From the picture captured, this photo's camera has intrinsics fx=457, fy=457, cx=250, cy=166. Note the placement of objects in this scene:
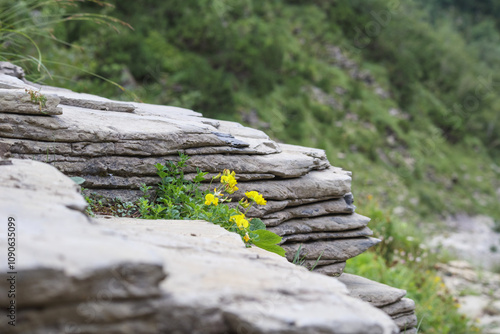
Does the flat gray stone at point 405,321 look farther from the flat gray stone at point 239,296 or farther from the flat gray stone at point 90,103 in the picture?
the flat gray stone at point 90,103

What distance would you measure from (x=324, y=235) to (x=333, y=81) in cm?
1005

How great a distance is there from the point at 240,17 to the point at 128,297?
1148 centimetres

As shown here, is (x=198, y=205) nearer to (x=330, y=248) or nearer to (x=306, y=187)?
(x=306, y=187)

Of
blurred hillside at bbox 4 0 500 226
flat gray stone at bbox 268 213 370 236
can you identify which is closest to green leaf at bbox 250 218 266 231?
flat gray stone at bbox 268 213 370 236

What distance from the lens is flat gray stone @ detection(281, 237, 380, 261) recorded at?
3452 millimetres

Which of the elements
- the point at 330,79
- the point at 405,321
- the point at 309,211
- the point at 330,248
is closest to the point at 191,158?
the point at 309,211

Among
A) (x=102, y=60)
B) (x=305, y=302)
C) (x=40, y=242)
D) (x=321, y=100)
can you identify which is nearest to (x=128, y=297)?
(x=40, y=242)

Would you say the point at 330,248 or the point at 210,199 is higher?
the point at 210,199

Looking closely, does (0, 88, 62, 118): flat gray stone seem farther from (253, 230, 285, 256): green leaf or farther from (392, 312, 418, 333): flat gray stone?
(392, 312, 418, 333): flat gray stone

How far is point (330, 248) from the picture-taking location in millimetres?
3641

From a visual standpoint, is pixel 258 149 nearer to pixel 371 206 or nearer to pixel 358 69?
pixel 371 206

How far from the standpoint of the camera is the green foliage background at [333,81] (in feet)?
28.5

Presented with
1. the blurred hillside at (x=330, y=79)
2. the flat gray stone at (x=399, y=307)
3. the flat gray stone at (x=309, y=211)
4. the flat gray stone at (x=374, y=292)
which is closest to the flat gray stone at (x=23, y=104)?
the flat gray stone at (x=309, y=211)

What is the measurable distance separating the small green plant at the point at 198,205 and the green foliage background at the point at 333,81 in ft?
10.3
